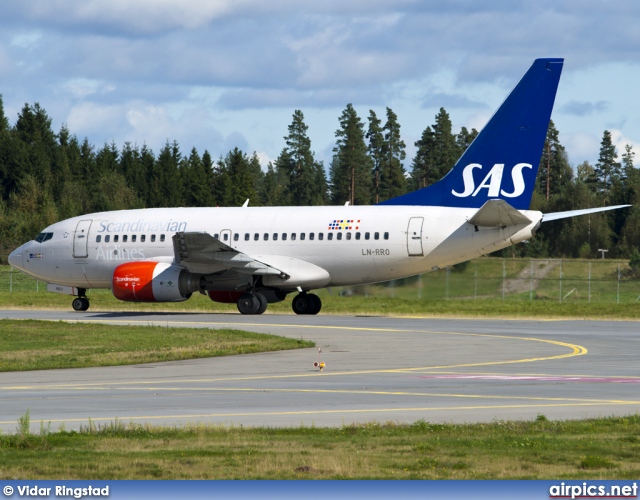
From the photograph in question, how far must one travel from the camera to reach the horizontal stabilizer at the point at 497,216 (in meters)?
38.7

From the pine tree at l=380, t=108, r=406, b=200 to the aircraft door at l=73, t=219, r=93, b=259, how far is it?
97454 mm

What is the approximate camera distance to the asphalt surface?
17094 millimetres

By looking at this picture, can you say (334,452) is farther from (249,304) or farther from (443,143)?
(443,143)

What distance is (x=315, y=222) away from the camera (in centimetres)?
4366

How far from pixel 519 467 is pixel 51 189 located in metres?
131

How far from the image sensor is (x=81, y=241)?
46938 mm

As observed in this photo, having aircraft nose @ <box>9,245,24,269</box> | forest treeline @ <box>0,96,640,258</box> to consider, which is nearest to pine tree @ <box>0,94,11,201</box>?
forest treeline @ <box>0,96,640,258</box>

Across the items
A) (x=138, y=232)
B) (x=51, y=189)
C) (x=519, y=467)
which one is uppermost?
(x=51, y=189)

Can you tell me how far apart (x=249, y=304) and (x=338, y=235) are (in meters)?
4.38

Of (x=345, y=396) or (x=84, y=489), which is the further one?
(x=345, y=396)

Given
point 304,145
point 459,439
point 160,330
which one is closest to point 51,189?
point 304,145

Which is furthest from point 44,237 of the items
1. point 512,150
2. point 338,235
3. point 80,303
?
point 512,150

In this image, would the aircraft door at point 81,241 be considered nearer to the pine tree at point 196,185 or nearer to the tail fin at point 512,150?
the tail fin at point 512,150

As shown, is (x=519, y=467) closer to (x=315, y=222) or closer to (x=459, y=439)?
(x=459, y=439)
